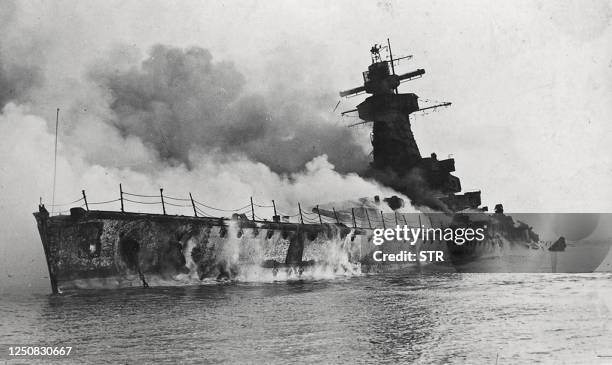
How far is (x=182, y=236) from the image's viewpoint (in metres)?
14.4

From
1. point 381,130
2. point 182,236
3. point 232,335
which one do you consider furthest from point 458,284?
point 381,130

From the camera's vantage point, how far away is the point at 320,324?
354 inches

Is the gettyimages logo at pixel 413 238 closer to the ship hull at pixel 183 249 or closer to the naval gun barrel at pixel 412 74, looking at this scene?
the ship hull at pixel 183 249

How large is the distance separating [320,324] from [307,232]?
8.46 meters

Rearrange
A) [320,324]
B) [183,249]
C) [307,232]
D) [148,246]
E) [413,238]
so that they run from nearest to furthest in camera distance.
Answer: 1. [320,324]
2. [148,246]
3. [183,249]
4. [307,232]
5. [413,238]

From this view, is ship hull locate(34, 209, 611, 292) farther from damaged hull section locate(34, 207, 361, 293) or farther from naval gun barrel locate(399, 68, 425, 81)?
naval gun barrel locate(399, 68, 425, 81)

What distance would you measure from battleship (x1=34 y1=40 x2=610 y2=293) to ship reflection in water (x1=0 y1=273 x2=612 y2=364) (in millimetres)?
818

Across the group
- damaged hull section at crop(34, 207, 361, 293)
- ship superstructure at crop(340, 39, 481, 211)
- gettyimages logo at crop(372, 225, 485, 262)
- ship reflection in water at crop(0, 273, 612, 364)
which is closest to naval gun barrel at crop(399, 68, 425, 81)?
ship superstructure at crop(340, 39, 481, 211)

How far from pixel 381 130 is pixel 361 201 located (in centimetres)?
590

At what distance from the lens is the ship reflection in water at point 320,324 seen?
702cm

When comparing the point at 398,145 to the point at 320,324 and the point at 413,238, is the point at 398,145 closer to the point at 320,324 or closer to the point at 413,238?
the point at 413,238

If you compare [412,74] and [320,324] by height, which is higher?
[412,74]

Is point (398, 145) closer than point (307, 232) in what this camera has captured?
No

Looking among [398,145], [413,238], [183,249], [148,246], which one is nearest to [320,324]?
[183,249]
